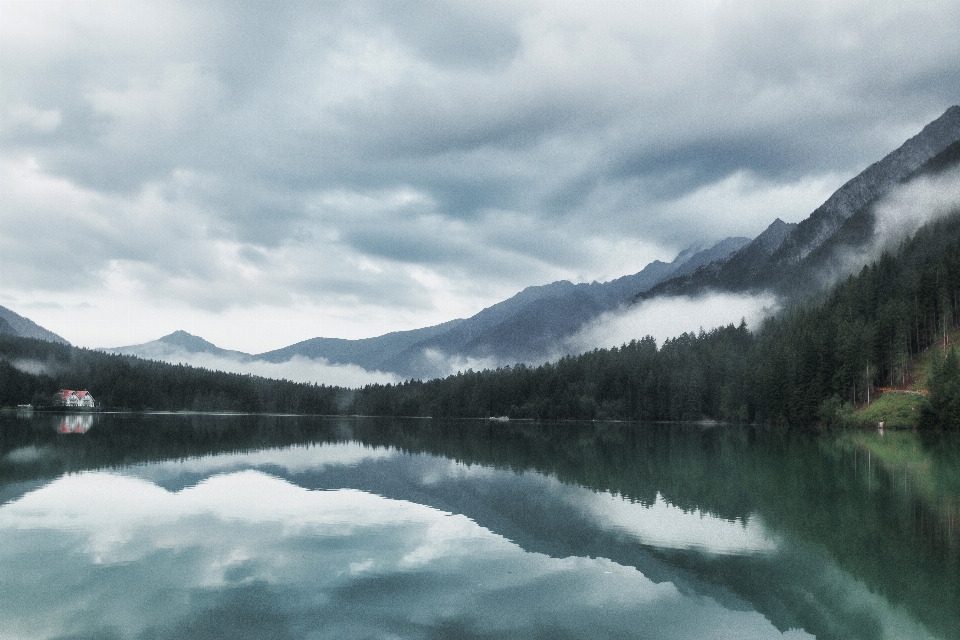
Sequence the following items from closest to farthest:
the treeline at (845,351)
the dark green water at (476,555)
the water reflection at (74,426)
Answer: the dark green water at (476,555)
the water reflection at (74,426)
the treeline at (845,351)

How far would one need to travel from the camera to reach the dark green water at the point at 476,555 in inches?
640

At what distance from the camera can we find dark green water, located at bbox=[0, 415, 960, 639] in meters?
16.2

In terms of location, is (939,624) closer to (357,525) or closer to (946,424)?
(357,525)

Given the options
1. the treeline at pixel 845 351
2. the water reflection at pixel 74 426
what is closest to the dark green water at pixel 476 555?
the water reflection at pixel 74 426

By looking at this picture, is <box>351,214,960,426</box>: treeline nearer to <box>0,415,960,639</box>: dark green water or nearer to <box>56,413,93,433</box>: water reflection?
<box>0,415,960,639</box>: dark green water

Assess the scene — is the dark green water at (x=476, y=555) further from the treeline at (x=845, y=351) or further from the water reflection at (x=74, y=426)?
the treeline at (x=845, y=351)

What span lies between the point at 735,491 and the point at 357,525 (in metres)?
22.7

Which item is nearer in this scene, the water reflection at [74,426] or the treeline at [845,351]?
the water reflection at [74,426]

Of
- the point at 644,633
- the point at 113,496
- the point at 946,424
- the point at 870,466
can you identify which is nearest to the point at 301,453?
the point at 113,496

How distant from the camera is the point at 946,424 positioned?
355 ft

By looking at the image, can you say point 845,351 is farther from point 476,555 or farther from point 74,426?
point 74,426

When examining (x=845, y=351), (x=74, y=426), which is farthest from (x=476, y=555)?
(x=845, y=351)

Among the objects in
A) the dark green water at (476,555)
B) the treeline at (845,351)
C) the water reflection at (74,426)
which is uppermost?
the treeline at (845,351)

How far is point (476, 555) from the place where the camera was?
899 inches
